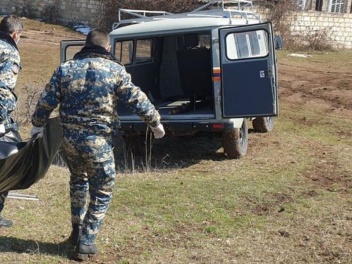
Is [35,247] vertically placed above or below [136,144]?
above

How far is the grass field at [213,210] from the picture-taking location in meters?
4.80

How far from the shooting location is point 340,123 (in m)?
11.2

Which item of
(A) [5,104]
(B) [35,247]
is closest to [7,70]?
(A) [5,104]

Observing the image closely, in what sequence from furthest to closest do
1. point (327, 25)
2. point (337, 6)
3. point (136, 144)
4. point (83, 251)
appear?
point (337, 6), point (327, 25), point (136, 144), point (83, 251)

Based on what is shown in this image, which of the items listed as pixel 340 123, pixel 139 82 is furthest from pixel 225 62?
pixel 340 123

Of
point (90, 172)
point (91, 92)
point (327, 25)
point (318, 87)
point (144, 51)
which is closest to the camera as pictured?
point (91, 92)

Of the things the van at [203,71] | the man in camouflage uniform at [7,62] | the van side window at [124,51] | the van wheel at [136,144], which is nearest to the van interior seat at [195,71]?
the van at [203,71]

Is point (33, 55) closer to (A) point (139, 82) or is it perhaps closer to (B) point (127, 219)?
Result: (A) point (139, 82)

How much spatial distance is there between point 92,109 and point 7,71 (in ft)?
4.21

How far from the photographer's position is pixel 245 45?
7.97 m

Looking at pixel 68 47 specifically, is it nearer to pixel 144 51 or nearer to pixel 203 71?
pixel 144 51

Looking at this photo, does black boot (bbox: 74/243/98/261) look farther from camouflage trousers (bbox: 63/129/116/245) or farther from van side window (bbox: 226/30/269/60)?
van side window (bbox: 226/30/269/60)

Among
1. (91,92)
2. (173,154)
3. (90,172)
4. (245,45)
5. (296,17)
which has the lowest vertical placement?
(173,154)

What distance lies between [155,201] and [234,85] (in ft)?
6.61
